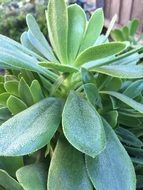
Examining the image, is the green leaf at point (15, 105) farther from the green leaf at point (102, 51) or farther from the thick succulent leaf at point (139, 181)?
the thick succulent leaf at point (139, 181)

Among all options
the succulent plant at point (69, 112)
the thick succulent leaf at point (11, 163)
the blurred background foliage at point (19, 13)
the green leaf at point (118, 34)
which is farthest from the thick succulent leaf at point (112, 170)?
the blurred background foliage at point (19, 13)

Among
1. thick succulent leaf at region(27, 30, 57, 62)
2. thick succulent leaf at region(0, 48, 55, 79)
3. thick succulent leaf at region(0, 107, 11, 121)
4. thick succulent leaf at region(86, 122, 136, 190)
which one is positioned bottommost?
thick succulent leaf at region(86, 122, 136, 190)

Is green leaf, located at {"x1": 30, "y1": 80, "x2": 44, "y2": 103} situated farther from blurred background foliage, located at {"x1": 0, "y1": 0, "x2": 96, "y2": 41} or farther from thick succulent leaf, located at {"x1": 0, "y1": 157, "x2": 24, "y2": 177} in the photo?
blurred background foliage, located at {"x1": 0, "y1": 0, "x2": 96, "y2": 41}

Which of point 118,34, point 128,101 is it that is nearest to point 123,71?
point 128,101

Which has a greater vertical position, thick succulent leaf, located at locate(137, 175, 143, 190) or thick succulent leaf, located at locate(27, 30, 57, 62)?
thick succulent leaf, located at locate(27, 30, 57, 62)

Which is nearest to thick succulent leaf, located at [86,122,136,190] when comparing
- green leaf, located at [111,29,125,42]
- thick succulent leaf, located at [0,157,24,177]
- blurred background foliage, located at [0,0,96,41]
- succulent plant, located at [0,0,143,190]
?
succulent plant, located at [0,0,143,190]

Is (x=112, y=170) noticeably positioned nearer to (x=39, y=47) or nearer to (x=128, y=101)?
(x=128, y=101)
